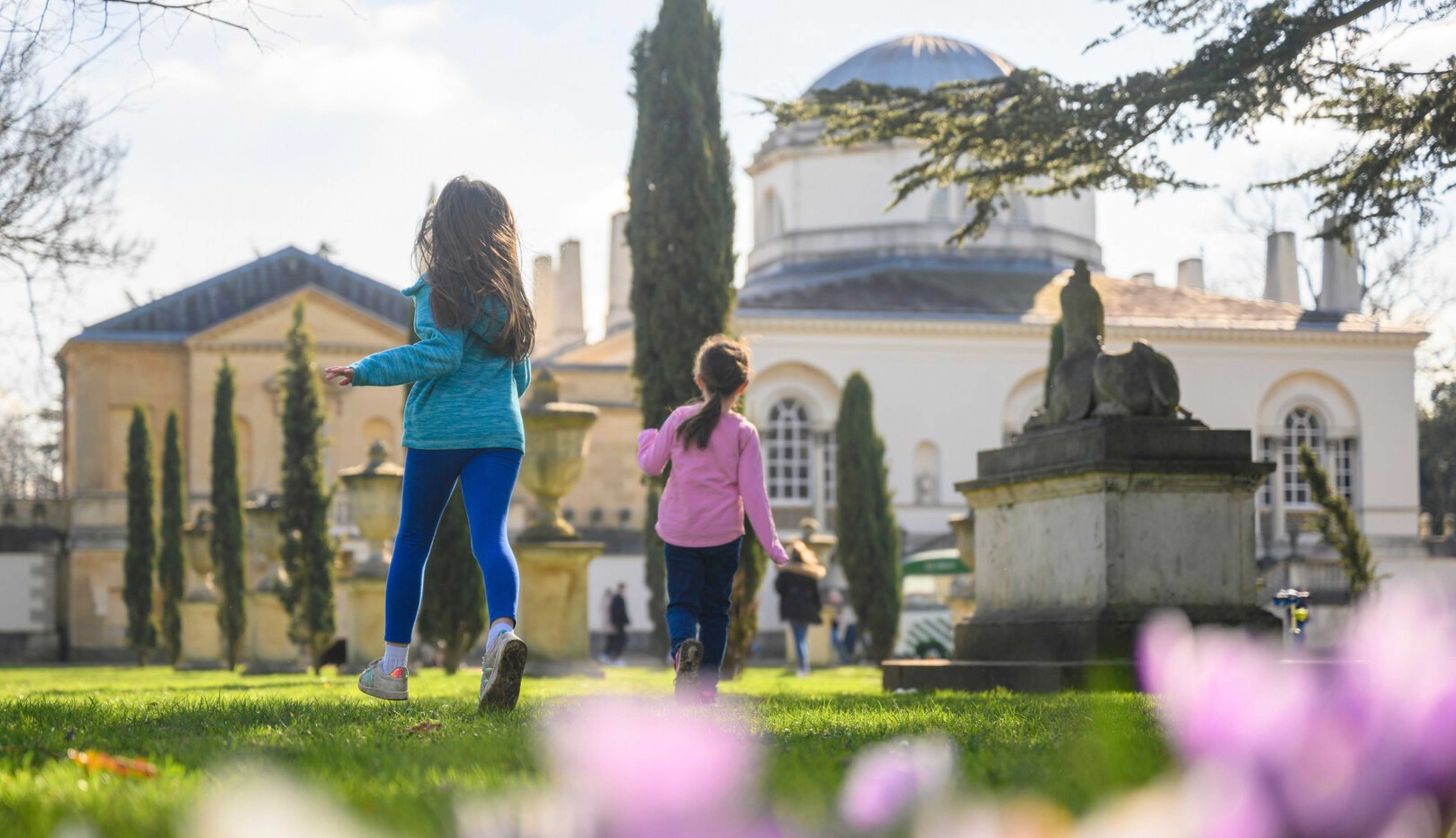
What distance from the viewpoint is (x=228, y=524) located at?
33.5m

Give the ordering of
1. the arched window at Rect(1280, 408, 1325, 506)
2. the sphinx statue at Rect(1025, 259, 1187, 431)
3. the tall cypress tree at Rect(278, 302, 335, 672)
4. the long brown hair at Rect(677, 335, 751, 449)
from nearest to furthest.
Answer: the long brown hair at Rect(677, 335, 751, 449) < the sphinx statue at Rect(1025, 259, 1187, 431) < the tall cypress tree at Rect(278, 302, 335, 672) < the arched window at Rect(1280, 408, 1325, 506)

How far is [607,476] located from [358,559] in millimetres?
7009

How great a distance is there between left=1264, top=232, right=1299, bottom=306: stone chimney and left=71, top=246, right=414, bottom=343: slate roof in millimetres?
27237

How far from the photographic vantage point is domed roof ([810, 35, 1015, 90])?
5684cm

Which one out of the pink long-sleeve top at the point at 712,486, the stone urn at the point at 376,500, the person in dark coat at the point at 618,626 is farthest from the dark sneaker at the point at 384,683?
the person in dark coat at the point at 618,626

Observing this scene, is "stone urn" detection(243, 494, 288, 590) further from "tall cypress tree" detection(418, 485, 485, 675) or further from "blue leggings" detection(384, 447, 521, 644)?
"blue leggings" detection(384, 447, 521, 644)

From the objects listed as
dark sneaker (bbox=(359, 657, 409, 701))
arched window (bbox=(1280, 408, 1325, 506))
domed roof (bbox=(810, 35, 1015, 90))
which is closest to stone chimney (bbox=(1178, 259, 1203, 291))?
domed roof (bbox=(810, 35, 1015, 90))

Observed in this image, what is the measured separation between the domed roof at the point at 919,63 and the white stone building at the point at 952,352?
167 millimetres

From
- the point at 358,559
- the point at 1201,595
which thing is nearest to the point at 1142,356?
the point at 1201,595

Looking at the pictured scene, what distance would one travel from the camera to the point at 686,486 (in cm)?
725

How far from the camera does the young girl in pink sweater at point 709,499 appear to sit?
7.22 meters

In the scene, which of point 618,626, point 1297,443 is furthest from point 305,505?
point 1297,443

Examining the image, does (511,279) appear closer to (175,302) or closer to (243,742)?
(243,742)

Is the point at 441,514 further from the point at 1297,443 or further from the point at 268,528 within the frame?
the point at 1297,443
